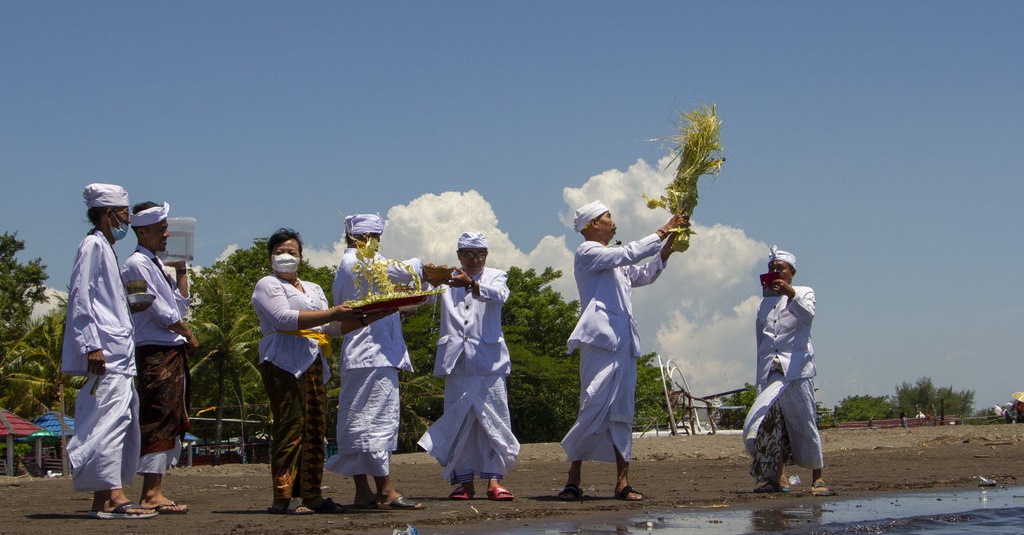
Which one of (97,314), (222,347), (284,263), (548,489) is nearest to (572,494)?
(548,489)

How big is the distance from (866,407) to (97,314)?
331 feet

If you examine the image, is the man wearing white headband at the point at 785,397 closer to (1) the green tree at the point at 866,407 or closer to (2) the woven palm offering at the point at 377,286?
(2) the woven palm offering at the point at 377,286

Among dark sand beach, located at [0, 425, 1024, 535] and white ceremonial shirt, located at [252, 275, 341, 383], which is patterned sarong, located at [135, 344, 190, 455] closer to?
dark sand beach, located at [0, 425, 1024, 535]

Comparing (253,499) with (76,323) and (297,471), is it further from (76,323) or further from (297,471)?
(76,323)

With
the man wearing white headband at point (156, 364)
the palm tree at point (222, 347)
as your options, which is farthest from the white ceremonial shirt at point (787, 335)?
the palm tree at point (222, 347)

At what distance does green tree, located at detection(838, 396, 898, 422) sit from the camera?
97.7m

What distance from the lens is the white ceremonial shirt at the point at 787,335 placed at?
29.4 ft

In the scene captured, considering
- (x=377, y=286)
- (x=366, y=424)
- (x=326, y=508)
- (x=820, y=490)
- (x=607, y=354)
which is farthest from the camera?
(x=820, y=490)

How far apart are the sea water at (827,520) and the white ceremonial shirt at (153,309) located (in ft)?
7.75

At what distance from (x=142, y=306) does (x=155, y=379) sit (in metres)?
0.50

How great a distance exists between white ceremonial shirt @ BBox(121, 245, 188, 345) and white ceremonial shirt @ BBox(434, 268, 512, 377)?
2046 millimetres

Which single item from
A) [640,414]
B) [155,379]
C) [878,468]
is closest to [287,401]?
[155,379]

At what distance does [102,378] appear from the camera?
21.8 ft

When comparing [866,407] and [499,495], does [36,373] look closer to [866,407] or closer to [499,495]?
[499,495]
